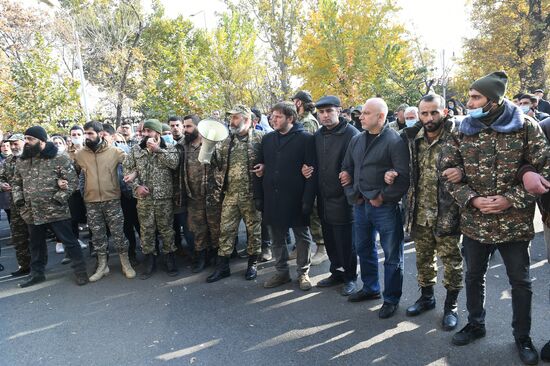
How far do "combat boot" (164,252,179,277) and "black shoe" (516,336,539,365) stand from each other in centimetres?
399

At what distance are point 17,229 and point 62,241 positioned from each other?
3.85ft

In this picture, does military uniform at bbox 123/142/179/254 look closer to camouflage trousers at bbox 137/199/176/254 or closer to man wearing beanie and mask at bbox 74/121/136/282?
camouflage trousers at bbox 137/199/176/254

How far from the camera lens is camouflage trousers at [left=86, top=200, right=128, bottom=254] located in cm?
521

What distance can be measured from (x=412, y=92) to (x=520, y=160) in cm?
1274

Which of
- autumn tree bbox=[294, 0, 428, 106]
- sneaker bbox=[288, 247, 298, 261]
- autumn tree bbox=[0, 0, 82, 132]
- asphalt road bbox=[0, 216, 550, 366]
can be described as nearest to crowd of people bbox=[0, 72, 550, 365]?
asphalt road bbox=[0, 216, 550, 366]

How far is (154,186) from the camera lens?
201 inches

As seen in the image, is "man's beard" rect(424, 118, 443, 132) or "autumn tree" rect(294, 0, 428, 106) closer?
"man's beard" rect(424, 118, 443, 132)

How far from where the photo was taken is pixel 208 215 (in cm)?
528

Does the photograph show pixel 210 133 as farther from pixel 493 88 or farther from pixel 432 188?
pixel 493 88

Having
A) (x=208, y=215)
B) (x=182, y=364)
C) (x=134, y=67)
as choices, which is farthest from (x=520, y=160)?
(x=134, y=67)

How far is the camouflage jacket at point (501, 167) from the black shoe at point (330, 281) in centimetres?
192

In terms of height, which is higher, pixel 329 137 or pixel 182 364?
pixel 329 137

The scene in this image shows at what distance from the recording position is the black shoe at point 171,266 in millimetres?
5213

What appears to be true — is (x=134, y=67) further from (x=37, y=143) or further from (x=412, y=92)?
(x=37, y=143)
